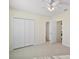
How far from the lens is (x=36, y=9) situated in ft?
4.11

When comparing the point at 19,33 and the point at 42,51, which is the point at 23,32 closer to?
the point at 19,33

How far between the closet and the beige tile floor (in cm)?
8

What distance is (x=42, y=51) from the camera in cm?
126

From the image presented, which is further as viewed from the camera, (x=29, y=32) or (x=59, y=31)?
(x=59, y=31)

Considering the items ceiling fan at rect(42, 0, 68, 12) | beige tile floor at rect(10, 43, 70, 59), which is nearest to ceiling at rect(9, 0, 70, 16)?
ceiling fan at rect(42, 0, 68, 12)

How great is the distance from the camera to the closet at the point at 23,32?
1.11 metres

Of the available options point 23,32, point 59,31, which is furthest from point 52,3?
point 23,32

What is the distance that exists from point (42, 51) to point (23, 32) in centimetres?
36

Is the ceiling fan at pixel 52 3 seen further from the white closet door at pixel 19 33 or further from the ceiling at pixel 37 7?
the white closet door at pixel 19 33

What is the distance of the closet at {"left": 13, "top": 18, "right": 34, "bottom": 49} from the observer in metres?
1.11

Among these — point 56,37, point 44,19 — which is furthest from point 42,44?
point 44,19

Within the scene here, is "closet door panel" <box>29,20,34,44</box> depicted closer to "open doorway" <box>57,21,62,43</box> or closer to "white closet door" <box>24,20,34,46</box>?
"white closet door" <box>24,20,34,46</box>
